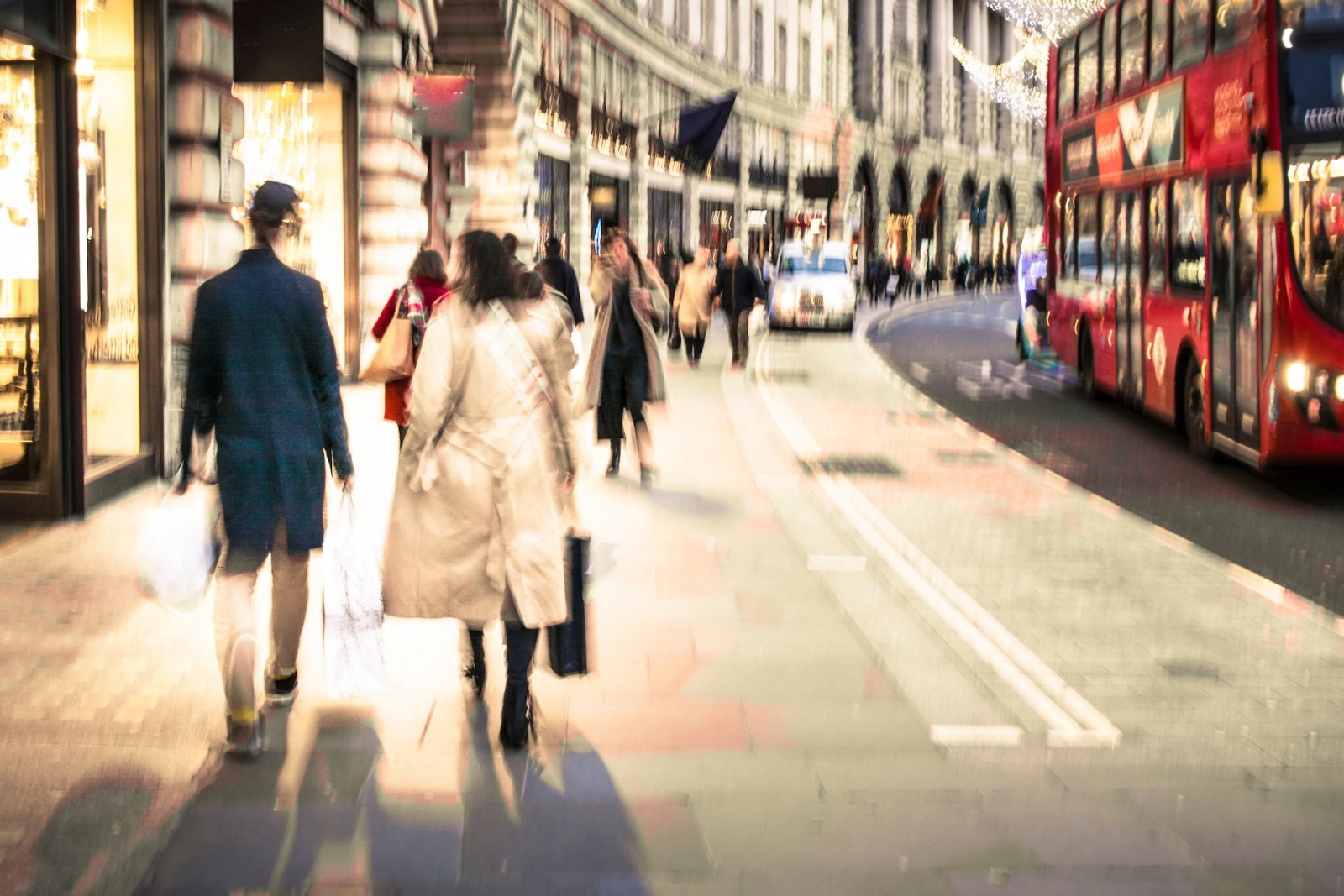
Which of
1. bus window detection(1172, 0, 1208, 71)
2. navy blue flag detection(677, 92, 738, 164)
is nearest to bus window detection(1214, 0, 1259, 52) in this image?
bus window detection(1172, 0, 1208, 71)

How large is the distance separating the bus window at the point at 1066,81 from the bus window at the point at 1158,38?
11.6 ft

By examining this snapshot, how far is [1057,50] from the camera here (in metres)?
19.7

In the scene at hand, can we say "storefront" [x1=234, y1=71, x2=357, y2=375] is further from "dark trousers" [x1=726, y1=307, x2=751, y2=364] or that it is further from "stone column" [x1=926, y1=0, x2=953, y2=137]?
"stone column" [x1=926, y1=0, x2=953, y2=137]

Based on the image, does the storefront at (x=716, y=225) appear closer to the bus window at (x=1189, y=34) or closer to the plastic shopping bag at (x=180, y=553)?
the bus window at (x=1189, y=34)

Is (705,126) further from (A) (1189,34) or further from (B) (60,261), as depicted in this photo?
(B) (60,261)

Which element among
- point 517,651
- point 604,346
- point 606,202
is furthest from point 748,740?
point 606,202

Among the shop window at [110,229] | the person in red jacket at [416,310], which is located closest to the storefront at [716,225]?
the shop window at [110,229]

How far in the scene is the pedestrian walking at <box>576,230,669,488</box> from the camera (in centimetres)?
1193

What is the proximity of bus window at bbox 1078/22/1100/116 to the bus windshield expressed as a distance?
6.06 meters

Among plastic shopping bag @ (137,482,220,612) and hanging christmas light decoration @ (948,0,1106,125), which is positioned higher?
hanging christmas light decoration @ (948,0,1106,125)

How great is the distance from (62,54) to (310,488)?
514 cm

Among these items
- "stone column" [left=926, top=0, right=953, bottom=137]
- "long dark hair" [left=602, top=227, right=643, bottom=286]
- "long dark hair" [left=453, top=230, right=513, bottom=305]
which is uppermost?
"stone column" [left=926, top=0, right=953, bottom=137]

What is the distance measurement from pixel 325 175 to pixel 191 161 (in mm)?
6499

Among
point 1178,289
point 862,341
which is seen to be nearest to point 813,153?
point 862,341
